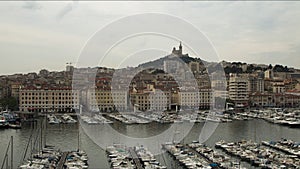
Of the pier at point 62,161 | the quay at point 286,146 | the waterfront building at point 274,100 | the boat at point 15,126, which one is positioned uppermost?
the waterfront building at point 274,100

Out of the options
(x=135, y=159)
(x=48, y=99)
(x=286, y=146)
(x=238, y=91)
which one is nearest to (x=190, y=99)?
(x=238, y=91)

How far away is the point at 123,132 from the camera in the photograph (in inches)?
290

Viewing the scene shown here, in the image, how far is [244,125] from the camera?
8.94 metres

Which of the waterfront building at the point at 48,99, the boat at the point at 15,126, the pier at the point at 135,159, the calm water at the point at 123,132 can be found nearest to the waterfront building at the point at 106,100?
the waterfront building at the point at 48,99

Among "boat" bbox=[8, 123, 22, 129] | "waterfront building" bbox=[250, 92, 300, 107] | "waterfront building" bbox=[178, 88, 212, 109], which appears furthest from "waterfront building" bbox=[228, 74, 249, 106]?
"boat" bbox=[8, 123, 22, 129]

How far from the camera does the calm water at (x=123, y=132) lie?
17.6 ft

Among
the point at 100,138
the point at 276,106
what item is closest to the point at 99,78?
the point at 100,138

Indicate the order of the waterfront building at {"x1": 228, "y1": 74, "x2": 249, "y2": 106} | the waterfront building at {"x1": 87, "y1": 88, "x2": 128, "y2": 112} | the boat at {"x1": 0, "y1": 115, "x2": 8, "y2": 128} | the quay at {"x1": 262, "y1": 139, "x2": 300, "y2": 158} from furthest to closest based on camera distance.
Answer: the waterfront building at {"x1": 228, "y1": 74, "x2": 249, "y2": 106} < the waterfront building at {"x1": 87, "y1": 88, "x2": 128, "y2": 112} < the boat at {"x1": 0, "y1": 115, "x2": 8, "y2": 128} < the quay at {"x1": 262, "y1": 139, "x2": 300, "y2": 158}

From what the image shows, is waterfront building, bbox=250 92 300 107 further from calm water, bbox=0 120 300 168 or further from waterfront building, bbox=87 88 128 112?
waterfront building, bbox=87 88 128 112

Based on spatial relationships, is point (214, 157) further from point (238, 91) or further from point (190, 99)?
point (238, 91)

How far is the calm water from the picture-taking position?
212 inches

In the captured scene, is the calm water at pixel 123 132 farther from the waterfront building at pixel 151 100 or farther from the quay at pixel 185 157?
the waterfront building at pixel 151 100

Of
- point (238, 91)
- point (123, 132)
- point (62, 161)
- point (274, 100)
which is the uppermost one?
point (238, 91)

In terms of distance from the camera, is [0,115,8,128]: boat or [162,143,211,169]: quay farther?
[0,115,8,128]: boat
